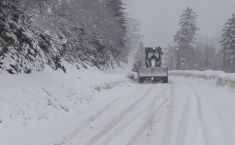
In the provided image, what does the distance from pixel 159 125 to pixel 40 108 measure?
12.0 ft

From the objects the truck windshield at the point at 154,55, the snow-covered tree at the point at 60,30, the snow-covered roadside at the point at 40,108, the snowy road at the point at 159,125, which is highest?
the snow-covered tree at the point at 60,30

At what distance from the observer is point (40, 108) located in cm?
1209

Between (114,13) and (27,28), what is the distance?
3266 centimetres

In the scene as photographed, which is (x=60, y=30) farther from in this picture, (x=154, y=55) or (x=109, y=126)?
(x=109, y=126)

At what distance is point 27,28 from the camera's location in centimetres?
1711

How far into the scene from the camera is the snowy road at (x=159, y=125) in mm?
9531

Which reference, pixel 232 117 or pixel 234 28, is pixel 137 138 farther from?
pixel 234 28

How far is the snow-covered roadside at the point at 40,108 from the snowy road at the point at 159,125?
0.54m

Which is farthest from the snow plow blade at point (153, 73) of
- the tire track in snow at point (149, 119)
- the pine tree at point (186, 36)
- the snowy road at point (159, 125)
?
the pine tree at point (186, 36)

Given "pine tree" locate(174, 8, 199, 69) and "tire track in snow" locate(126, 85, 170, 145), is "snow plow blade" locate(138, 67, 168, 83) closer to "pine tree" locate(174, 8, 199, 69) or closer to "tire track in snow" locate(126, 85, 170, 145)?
"tire track in snow" locate(126, 85, 170, 145)

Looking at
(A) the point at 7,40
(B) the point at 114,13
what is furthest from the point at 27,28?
(B) the point at 114,13

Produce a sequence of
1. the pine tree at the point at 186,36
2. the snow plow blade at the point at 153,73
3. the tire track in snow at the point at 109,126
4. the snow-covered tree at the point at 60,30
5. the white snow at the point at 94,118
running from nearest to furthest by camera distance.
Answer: the tire track in snow at the point at 109,126 → the white snow at the point at 94,118 → the snow-covered tree at the point at 60,30 → the snow plow blade at the point at 153,73 → the pine tree at the point at 186,36

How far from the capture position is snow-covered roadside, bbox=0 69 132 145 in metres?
9.77

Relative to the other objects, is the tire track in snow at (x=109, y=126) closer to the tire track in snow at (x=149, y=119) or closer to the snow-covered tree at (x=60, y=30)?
the tire track in snow at (x=149, y=119)
